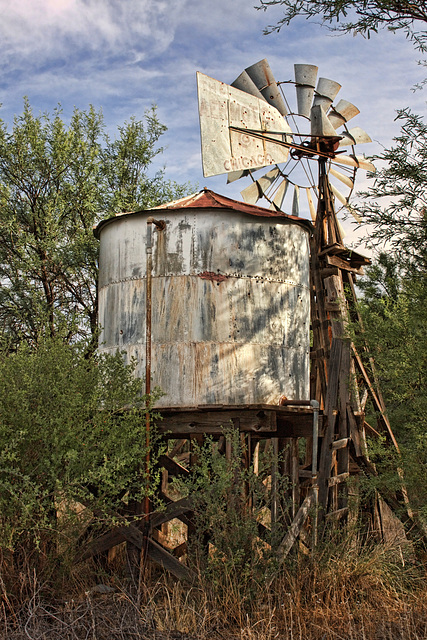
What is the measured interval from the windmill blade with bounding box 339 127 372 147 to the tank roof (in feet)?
9.31

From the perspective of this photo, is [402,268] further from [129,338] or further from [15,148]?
[15,148]

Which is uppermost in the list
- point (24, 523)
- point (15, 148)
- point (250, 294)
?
point (15, 148)

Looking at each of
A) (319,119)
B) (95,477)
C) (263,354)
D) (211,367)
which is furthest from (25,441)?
(319,119)

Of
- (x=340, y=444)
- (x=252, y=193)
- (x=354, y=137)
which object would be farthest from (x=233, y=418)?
(x=354, y=137)

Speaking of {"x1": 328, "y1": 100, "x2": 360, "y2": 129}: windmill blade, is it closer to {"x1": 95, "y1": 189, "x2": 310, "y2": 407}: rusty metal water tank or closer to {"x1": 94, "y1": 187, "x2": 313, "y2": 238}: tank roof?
{"x1": 94, "y1": 187, "x2": 313, "y2": 238}: tank roof

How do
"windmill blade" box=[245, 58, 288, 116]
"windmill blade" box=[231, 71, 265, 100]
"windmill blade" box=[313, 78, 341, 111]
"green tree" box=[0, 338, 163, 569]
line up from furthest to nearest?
"windmill blade" box=[313, 78, 341, 111] → "windmill blade" box=[245, 58, 288, 116] → "windmill blade" box=[231, 71, 265, 100] → "green tree" box=[0, 338, 163, 569]

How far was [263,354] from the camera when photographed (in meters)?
11.8

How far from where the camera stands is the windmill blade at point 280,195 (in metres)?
14.7

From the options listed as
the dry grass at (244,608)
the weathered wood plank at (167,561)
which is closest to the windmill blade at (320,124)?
the dry grass at (244,608)

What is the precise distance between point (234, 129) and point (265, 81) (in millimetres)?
1911

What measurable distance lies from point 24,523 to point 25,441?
121 centimetres

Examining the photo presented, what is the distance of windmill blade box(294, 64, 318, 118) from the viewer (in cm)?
1456

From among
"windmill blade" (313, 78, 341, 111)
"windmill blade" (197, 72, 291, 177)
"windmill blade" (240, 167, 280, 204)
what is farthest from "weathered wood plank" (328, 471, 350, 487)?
"windmill blade" (313, 78, 341, 111)

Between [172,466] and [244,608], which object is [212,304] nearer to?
[172,466]
